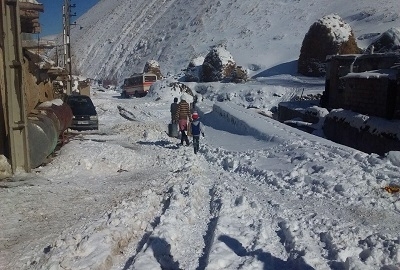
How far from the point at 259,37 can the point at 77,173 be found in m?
57.9

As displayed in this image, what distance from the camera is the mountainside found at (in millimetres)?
55344

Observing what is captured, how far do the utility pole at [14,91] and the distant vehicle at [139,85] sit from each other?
35189 millimetres

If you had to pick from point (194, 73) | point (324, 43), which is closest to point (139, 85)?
point (194, 73)

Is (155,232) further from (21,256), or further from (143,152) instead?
(143,152)

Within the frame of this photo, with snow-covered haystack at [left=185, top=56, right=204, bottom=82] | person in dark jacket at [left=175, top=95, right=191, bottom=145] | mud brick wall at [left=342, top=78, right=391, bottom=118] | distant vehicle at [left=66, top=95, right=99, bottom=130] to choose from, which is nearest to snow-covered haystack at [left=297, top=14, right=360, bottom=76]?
snow-covered haystack at [left=185, top=56, right=204, bottom=82]

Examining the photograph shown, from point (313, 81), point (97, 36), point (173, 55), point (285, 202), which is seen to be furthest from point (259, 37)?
point (285, 202)

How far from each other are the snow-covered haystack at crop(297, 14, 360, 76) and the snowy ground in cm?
2775

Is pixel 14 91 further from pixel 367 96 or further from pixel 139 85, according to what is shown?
pixel 139 85

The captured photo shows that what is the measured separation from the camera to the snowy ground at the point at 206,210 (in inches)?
200

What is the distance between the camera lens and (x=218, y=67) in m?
42.5

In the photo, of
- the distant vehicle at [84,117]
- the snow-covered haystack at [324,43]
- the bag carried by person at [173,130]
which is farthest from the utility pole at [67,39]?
the snow-covered haystack at [324,43]

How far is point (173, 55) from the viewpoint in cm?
6956

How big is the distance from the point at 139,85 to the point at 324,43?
1999 centimetres

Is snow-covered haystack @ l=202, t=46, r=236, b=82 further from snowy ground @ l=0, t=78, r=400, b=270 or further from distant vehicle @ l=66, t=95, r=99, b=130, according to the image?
snowy ground @ l=0, t=78, r=400, b=270
